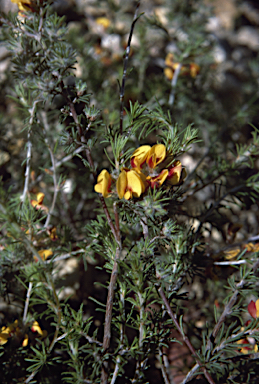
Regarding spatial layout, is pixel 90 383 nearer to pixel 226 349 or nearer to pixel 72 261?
pixel 226 349

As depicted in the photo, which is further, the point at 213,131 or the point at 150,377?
the point at 213,131

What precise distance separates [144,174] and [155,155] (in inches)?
3.0

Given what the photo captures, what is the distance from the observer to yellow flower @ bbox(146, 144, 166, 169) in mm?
896

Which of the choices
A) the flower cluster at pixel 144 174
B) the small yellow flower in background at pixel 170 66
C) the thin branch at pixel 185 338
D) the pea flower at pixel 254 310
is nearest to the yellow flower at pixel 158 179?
the flower cluster at pixel 144 174

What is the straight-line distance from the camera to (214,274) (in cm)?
136

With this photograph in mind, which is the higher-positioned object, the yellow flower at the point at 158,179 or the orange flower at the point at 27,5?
the orange flower at the point at 27,5

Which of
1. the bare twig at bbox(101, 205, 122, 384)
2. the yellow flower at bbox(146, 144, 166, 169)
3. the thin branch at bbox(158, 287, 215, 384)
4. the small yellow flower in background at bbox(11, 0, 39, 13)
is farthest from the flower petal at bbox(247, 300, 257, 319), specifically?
the small yellow flower in background at bbox(11, 0, 39, 13)

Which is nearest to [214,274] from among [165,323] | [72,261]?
[165,323]

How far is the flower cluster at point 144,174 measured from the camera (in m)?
0.85

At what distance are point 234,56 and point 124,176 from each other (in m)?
3.73

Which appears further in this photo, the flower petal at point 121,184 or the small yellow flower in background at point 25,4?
the small yellow flower in background at point 25,4

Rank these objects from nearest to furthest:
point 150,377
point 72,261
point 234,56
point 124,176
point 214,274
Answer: point 124,176
point 214,274
point 150,377
point 72,261
point 234,56

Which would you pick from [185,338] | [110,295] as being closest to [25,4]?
[110,295]

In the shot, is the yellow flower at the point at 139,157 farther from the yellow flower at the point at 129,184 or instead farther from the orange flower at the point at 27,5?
the orange flower at the point at 27,5
